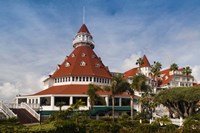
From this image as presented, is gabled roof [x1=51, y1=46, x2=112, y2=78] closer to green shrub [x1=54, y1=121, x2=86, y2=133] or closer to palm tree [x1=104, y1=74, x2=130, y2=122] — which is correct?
palm tree [x1=104, y1=74, x2=130, y2=122]

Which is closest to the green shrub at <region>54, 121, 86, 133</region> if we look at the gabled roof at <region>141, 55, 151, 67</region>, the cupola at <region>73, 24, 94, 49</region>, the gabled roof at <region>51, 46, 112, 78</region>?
the gabled roof at <region>51, 46, 112, 78</region>

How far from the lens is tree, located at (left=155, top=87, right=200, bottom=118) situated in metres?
40.9

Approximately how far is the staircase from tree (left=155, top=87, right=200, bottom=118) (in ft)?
76.1

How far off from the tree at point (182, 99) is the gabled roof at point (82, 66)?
18559 millimetres

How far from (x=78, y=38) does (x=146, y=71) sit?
30.4m

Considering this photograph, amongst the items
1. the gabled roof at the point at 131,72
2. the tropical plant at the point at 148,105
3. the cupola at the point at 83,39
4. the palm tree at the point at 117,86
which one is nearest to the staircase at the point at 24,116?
the palm tree at the point at 117,86

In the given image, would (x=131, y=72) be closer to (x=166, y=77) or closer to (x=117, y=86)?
(x=166, y=77)

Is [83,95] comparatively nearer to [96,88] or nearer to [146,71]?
[96,88]

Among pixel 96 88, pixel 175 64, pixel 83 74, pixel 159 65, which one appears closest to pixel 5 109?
pixel 96 88

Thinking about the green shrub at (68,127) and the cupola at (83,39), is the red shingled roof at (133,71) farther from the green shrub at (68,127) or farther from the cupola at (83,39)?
the green shrub at (68,127)

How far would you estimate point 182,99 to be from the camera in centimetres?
4241

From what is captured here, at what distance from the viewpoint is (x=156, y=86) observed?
284 feet

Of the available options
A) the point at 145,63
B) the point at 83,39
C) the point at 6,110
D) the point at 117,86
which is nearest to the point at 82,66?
the point at 83,39

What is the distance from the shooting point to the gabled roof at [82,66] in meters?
58.8
